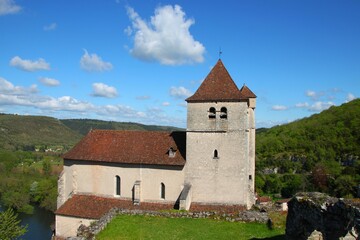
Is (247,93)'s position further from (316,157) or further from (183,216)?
(316,157)

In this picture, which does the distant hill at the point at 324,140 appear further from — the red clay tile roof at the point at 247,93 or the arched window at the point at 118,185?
the arched window at the point at 118,185

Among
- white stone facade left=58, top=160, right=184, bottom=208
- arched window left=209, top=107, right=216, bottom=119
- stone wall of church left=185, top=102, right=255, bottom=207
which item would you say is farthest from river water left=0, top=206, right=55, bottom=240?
arched window left=209, top=107, right=216, bottom=119

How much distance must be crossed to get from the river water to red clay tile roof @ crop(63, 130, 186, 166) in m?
32.0

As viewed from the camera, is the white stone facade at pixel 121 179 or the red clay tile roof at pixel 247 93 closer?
the white stone facade at pixel 121 179

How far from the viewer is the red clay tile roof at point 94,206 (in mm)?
27406

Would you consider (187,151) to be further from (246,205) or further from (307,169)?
(307,169)

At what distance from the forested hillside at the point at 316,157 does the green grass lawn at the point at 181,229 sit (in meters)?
50.2

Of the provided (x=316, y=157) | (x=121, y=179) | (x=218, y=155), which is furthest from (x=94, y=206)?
(x=316, y=157)

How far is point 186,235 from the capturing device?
1995 centimetres

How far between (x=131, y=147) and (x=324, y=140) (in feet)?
253

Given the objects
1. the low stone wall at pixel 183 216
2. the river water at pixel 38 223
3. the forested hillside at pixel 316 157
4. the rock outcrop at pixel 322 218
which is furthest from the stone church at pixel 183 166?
the forested hillside at pixel 316 157

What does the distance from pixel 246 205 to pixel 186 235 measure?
842cm

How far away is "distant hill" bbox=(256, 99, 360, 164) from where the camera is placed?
287ft

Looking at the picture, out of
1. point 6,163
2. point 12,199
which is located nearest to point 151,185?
point 12,199
